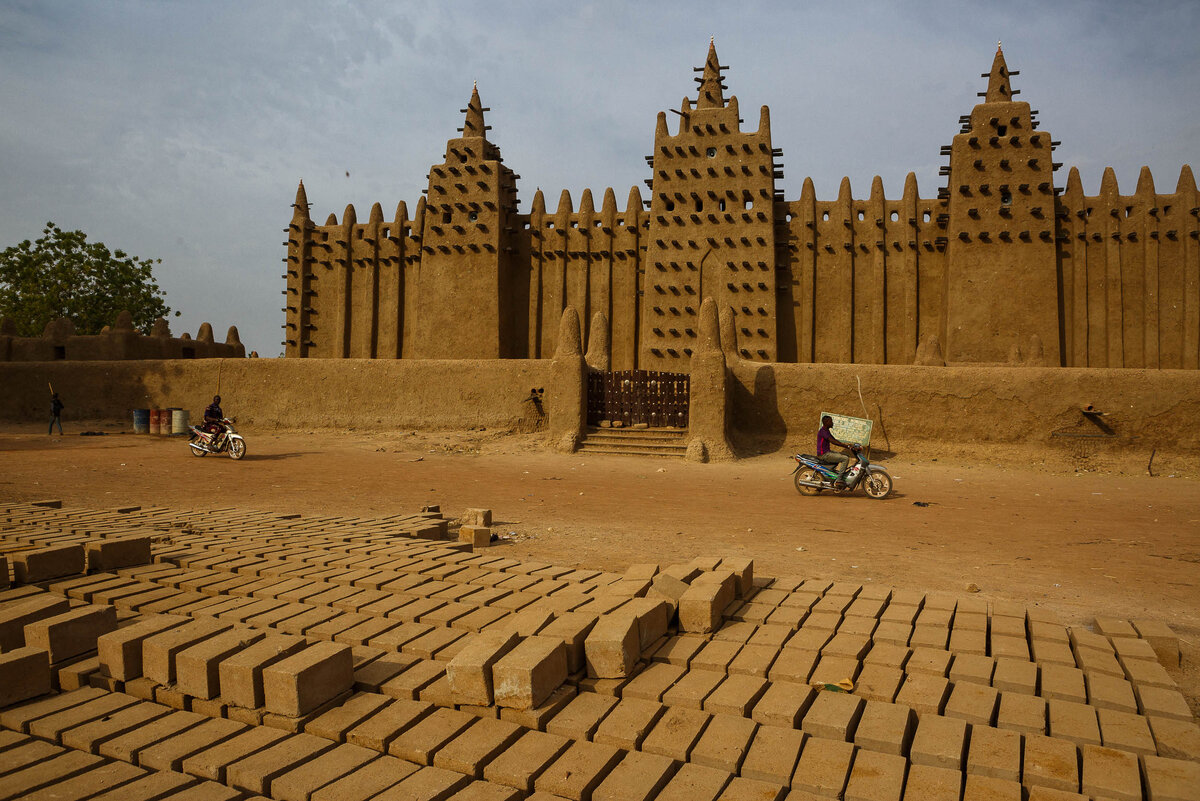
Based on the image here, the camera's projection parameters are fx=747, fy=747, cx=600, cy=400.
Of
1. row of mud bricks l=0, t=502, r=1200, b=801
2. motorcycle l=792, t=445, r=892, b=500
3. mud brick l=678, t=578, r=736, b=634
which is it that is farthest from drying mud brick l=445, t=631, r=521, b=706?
motorcycle l=792, t=445, r=892, b=500

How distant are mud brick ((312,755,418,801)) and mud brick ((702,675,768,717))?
123 centimetres

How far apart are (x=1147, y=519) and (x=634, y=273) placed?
1739 cm

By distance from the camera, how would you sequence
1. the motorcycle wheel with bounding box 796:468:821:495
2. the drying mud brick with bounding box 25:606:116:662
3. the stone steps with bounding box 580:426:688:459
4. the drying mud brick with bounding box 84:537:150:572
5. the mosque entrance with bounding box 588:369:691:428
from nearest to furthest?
the drying mud brick with bounding box 25:606:116:662
the drying mud brick with bounding box 84:537:150:572
the motorcycle wheel with bounding box 796:468:821:495
the stone steps with bounding box 580:426:688:459
the mosque entrance with bounding box 588:369:691:428

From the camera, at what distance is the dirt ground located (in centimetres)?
612

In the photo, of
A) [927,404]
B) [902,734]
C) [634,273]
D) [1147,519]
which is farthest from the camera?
[634,273]

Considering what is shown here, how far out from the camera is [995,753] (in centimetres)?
275

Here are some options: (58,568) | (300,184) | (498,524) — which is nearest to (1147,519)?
(498,524)

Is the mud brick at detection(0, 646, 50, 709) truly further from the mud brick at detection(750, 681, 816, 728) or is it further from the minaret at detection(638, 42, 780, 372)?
the minaret at detection(638, 42, 780, 372)

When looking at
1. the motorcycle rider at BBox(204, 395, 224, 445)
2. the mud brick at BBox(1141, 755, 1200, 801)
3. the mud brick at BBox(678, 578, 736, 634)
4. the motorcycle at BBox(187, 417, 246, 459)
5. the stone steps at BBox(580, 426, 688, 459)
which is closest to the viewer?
the mud brick at BBox(1141, 755, 1200, 801)

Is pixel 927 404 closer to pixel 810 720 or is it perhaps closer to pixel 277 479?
pixel 277 479

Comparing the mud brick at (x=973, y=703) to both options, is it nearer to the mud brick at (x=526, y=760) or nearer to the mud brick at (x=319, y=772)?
the mud brick at (x=526, y=760)

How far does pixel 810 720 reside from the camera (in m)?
2.97

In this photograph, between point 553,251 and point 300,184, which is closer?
point 553,251

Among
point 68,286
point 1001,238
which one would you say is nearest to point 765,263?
point 1001,238
